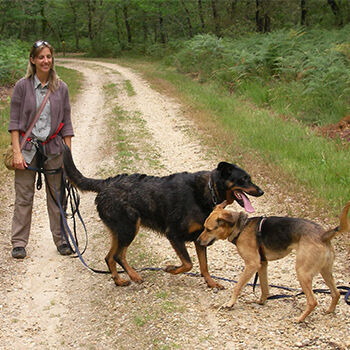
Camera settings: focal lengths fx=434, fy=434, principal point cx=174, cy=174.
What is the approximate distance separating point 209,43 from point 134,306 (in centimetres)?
2110

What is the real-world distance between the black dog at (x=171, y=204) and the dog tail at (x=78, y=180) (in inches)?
2.9

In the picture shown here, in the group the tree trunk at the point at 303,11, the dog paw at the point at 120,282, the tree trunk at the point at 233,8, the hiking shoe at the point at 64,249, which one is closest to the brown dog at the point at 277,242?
the dog paw at the point at 120,282

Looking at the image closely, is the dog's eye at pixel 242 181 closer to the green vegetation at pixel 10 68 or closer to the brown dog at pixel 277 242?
the brown dog at pixel 277 242

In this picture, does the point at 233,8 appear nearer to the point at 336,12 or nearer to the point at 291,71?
the point at 336,12

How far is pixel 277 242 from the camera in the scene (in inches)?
181

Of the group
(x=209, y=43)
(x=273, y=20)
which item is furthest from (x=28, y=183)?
(x=273, y=20)

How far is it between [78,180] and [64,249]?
134 cm

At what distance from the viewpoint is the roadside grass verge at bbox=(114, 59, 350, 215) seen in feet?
26.1

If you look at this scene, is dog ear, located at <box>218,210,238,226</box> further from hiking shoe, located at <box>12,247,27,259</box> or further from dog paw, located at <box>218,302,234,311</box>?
hiking shoe, located at <box>12,247,27,259</box>

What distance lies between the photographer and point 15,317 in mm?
4883

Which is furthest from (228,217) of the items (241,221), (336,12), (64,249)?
(336,12)

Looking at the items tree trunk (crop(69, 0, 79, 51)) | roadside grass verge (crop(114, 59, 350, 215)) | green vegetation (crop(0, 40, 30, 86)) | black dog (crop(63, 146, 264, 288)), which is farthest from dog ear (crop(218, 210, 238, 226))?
tree trunk (crop(69, 0, 79, 51))

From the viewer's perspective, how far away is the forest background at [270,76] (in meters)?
9.67

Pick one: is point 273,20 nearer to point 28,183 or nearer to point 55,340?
point 28,183
